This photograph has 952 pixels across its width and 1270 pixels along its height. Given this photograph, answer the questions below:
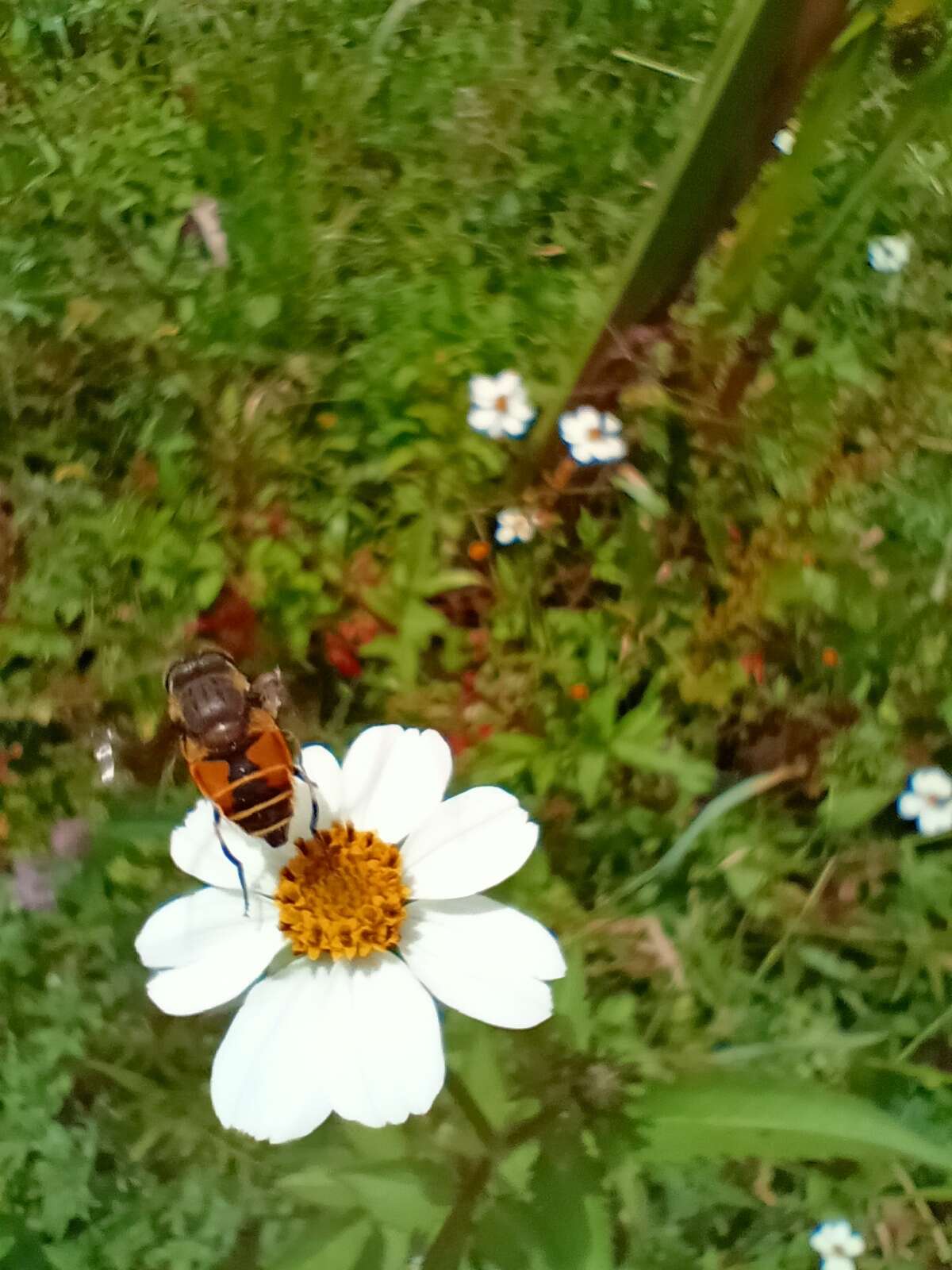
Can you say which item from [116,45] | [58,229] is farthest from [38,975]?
[116,45]

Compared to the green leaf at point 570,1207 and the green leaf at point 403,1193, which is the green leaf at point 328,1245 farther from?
the green leaf at point 570,1207

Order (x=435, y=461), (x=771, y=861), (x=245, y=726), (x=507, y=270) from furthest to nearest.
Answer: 1. (x=507, y=270)
2. (x=435, y=461)
3. (x=771, y=861)
4. (x=245, y=726)

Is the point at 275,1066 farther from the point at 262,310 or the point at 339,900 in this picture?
the point at 262,310

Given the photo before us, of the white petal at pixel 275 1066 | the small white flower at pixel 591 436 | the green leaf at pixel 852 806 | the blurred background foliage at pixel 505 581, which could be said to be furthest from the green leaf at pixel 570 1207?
the small white flower at pixel 591 436

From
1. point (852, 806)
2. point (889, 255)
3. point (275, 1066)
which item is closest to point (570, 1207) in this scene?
point (275, 1066)

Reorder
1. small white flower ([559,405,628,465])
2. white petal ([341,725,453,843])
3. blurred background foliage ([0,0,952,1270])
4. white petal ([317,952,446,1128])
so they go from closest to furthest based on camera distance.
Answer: white petal ([317,952,446,1128]), white petal ([341,725,453,843]), blurred background foliage ([0,0,952,1270]), small white flower ([559,405,628,465])

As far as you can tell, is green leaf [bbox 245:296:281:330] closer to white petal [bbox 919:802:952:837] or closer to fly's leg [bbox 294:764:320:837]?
fly's leg [bbox 294:764:320:837]

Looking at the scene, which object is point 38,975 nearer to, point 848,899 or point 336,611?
point 336,611

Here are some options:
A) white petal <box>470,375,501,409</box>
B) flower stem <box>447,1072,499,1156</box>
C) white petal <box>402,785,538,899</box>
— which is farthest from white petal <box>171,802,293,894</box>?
white petal <box>470,375,501,409</box>
